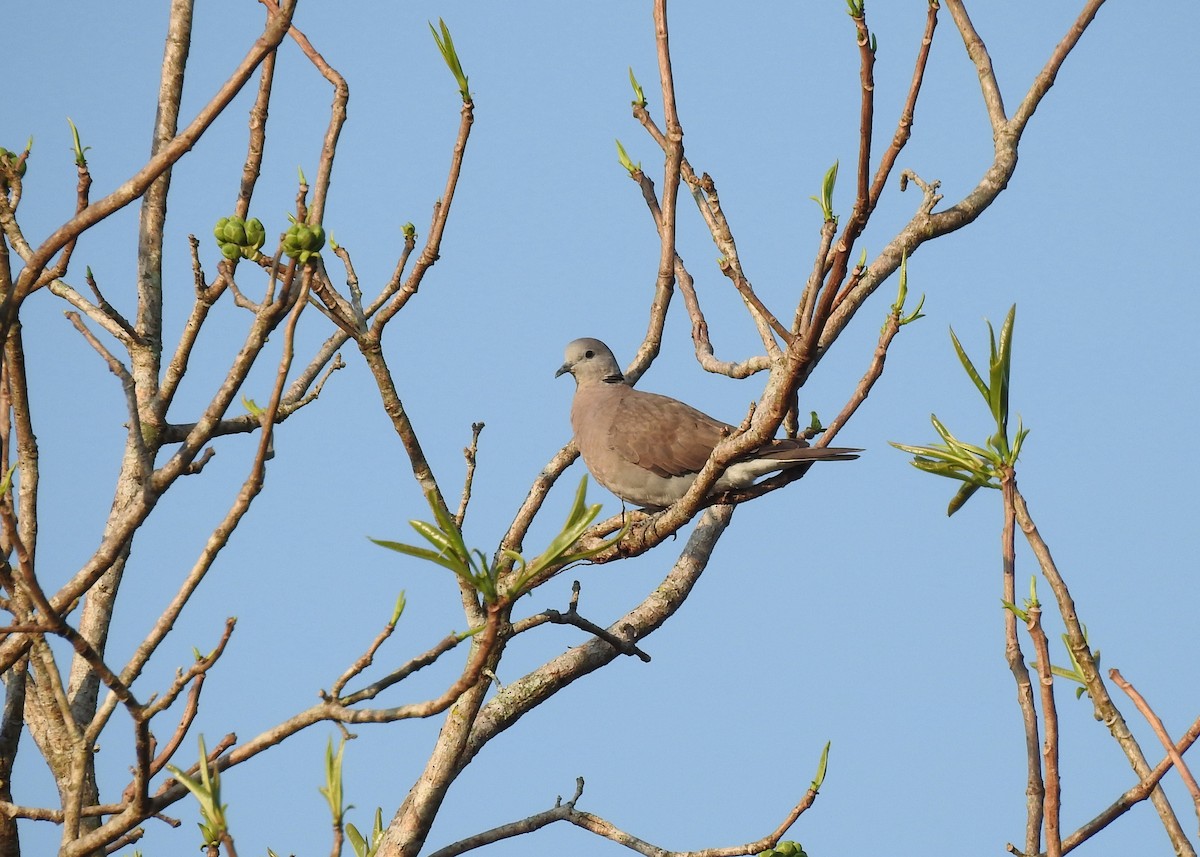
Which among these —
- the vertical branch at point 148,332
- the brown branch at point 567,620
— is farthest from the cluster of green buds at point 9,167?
the brown branch at point 567,620

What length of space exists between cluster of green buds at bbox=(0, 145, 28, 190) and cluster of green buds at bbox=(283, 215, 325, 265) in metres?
1.72

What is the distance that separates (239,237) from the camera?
3.27 metres

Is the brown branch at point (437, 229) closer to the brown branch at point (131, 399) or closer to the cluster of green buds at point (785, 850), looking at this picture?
the brown branch at point (131, 399)

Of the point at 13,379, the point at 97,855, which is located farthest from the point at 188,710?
the point at 13,379


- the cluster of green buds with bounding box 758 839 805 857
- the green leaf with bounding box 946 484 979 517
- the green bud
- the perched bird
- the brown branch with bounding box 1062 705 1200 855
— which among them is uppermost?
the perched bird

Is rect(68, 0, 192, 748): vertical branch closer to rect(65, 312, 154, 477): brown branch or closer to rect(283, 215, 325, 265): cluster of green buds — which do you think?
rect(65, 312, 154, 477): brown branch

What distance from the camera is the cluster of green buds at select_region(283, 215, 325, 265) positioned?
2811 millimetres

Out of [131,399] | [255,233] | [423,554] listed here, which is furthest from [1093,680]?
[131,399]

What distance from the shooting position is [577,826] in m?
4.83

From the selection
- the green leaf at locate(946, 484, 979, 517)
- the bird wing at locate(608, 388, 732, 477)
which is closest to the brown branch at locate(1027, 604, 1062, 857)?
the green leaf at locate(946, 484, 979, 517)

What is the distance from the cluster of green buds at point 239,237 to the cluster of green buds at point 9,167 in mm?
1168

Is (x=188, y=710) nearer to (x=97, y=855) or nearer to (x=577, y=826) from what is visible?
(x=97, y=855)

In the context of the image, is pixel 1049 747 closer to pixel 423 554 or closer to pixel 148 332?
pixel 423 554

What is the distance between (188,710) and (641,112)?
3895mm
